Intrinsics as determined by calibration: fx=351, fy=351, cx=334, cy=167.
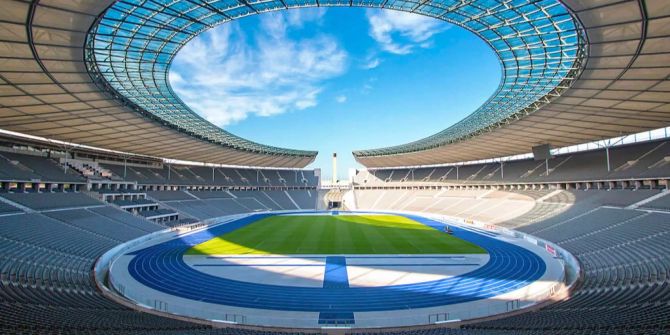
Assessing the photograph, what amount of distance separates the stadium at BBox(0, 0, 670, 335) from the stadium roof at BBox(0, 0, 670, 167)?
134 mm

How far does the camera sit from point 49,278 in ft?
55.1

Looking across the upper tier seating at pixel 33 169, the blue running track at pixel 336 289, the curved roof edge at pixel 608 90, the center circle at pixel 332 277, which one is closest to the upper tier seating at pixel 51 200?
the upper tier seating at pixel 33 169

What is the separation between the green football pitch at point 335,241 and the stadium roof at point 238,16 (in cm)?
1271

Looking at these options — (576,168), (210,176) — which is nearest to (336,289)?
(576,168)

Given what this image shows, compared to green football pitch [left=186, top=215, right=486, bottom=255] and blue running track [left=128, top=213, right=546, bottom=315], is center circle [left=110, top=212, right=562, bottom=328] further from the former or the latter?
green football pitch [left=186, top=215, right=486, bottom=255]

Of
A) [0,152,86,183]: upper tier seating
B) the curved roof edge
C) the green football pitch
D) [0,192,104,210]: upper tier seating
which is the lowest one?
the green football pitch

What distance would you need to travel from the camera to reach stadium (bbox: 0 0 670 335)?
13.8 metres

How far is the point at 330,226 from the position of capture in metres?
45.4

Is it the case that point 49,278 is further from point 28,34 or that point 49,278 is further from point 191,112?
point 191,112

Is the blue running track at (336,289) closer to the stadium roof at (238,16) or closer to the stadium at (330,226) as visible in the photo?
the stadium at (330,226)

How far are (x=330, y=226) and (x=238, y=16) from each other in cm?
3085

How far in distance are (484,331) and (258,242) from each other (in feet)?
80.3

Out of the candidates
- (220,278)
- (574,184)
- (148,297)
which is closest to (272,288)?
(220,278)

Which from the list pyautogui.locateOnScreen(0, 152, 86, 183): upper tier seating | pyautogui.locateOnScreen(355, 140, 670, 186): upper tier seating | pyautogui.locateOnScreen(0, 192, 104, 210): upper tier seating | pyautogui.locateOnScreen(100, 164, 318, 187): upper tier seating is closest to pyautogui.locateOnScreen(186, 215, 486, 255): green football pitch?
pyautogui.locateOnScreen(0, 192, 104, 210): upper tier seating
